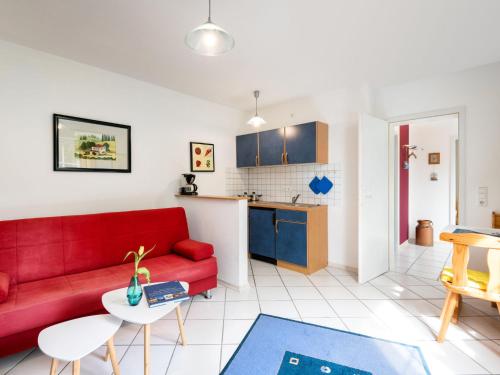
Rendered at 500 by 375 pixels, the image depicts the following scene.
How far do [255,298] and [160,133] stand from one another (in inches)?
94.8

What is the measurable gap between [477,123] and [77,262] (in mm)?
4332

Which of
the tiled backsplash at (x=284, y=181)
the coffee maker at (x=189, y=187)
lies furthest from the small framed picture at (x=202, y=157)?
the tiled backsplash at (x=284, y=181)

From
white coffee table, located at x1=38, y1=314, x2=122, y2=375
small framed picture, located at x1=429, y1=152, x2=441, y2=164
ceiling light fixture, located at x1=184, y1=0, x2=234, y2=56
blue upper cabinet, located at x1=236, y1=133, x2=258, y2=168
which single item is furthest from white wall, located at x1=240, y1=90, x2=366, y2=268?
white coffee table, located at x1=38, y1=314, x2=122, y2=375

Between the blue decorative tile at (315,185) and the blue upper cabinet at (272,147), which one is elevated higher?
the blue upper cabinet at (272,147)

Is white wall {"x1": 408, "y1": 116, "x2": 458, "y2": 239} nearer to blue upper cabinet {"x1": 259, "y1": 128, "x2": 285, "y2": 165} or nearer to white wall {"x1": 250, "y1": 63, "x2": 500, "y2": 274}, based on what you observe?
white wall {"x1": 250, "y1": 63, "x2": 500, "y2": 274}

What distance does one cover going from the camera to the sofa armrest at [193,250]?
2592 mm

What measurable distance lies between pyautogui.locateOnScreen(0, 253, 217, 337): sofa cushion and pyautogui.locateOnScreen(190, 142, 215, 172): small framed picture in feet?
5.64

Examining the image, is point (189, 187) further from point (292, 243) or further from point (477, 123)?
point (477, 123)

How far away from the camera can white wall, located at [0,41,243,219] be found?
236 centimetres

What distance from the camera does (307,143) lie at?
3531 millimetres

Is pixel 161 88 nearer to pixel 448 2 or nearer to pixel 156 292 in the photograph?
pixel 156 292

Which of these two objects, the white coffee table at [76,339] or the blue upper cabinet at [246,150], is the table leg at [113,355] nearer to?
the white coffee table at [76,339]

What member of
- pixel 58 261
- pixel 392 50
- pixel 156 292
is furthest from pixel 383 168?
pixel 58 261

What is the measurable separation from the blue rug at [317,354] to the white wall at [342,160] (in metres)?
1.66
